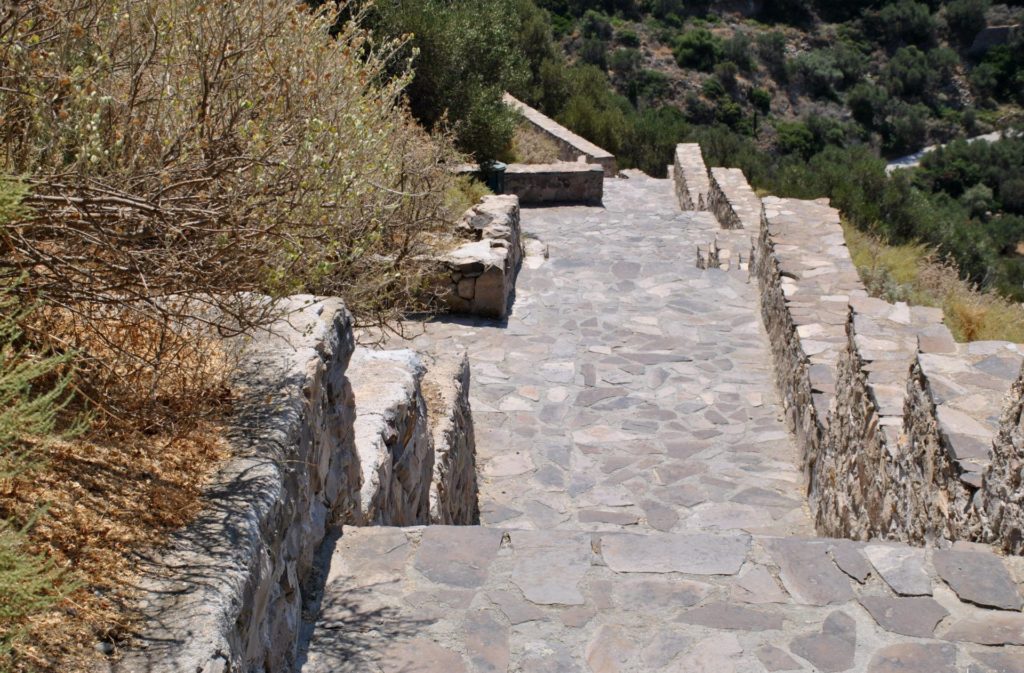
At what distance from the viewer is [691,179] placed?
52.6 feet

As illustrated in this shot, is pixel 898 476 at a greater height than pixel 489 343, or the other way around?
pixel 898 476

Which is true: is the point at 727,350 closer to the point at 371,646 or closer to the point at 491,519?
the point at 491,519

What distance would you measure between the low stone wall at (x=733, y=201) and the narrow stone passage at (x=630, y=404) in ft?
6.58

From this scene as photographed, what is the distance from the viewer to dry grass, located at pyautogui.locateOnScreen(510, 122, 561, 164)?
15.2 metres

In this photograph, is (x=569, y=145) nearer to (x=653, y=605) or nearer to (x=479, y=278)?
(x=479, y=278)

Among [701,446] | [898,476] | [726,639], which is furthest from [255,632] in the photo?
[701,446]

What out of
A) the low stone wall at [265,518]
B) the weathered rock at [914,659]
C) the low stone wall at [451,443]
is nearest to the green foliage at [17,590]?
the low stone wall at [265,518]

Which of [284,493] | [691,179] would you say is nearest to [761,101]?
[691,179]

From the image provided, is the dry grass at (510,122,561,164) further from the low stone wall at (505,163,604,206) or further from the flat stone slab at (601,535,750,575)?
the flat stone slab at (601,535,750,575)

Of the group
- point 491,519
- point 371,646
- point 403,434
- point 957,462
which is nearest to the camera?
point 371,646

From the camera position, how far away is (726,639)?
2.91 m

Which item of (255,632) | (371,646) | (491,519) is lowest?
(491,519)

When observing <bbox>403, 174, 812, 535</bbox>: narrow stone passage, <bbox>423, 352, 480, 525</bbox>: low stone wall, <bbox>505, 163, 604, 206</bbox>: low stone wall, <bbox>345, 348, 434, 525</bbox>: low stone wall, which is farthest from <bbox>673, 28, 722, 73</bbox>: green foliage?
<bbox>345, 348, 434, 525</bbox>: low stone wall

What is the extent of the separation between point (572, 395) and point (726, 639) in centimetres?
426
